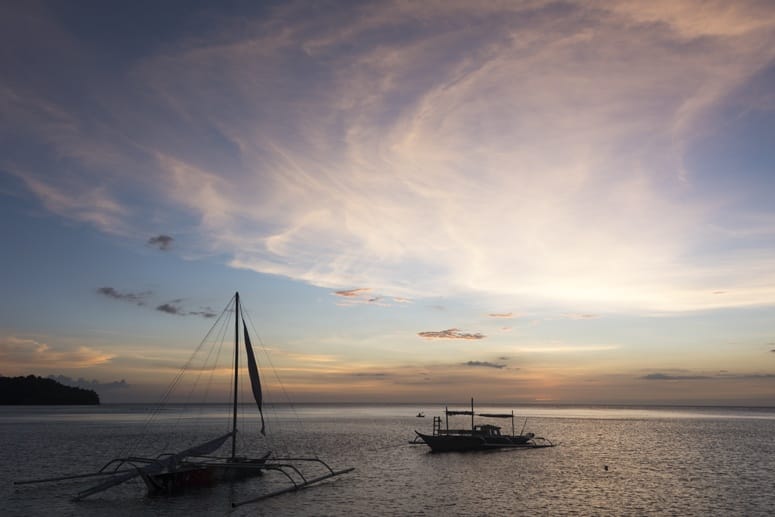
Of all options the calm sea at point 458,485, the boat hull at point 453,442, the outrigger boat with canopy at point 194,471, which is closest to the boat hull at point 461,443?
the boat hull at point 453,442

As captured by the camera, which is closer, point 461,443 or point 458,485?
point 458,485

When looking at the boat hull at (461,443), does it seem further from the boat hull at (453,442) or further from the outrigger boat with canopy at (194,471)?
the outrigger boat with canopy at (194,471)

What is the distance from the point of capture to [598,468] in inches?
2534

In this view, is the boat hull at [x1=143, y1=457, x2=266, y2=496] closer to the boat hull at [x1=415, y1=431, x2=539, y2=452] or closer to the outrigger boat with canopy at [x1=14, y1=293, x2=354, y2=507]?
the outrigger boat with canopy at [x1=14, y1=293, x2=354, y2=507]

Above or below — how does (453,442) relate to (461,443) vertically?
above

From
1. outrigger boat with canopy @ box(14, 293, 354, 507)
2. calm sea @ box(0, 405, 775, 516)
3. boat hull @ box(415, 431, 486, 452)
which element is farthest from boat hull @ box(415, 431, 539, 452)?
outrigger boat with canopy @ box(14, 293, 354, 507)

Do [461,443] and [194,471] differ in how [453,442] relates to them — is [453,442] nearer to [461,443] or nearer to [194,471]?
[461,443]

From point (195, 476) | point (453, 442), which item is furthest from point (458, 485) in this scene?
point (453, 442)

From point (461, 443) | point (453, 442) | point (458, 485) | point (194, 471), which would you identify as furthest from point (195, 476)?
point (461, 443)

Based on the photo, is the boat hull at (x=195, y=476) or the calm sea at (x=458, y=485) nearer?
the calm sea at (x=458, y=485)

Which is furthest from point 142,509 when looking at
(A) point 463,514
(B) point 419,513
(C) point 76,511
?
(A) point 463,514

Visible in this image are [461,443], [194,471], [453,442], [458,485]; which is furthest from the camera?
[461,443]

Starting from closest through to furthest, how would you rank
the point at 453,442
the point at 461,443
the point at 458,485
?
the point at 458,485 < the point at 453,442 < the point at 461,443

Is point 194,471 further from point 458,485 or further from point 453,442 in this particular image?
point 453,442
